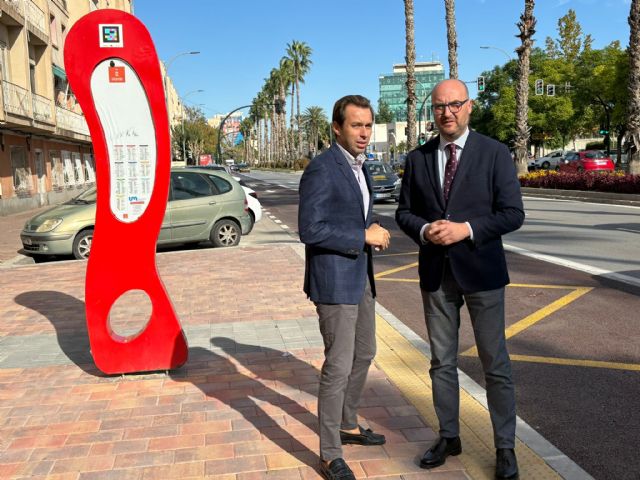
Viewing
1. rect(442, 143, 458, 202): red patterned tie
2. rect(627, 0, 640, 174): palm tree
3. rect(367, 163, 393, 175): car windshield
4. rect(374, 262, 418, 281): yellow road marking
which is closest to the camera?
rect(442, 143, 458, 202): red patterned tie

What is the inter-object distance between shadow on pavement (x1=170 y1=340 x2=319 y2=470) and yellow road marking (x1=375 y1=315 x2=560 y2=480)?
0.77 meters

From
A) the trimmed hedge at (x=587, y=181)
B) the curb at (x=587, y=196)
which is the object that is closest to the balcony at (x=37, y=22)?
the curb at (x=587, y=196)

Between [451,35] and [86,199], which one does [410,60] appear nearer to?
[451,35]

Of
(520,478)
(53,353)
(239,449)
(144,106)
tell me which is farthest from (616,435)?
(53,353)

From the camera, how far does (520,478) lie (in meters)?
3.08

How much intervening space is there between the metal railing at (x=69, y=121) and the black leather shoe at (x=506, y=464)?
28.3 meters

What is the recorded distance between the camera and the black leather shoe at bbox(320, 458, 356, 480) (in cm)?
303

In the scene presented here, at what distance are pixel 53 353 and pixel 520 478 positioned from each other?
4083 millimetres

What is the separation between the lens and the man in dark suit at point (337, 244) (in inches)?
118

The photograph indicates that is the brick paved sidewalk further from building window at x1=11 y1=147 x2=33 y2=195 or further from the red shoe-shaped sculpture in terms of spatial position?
building window at x1=11 y1=147 x2=33 y2=195

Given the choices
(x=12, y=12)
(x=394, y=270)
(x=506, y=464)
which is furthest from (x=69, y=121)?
(x=506, y=464)

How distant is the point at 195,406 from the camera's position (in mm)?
4145

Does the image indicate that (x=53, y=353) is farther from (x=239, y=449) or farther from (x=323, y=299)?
(x=323, y=299)

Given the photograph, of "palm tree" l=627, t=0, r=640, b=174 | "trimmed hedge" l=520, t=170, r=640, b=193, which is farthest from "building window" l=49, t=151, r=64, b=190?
"palm tree" l=627, t=0, r=640, b=174
